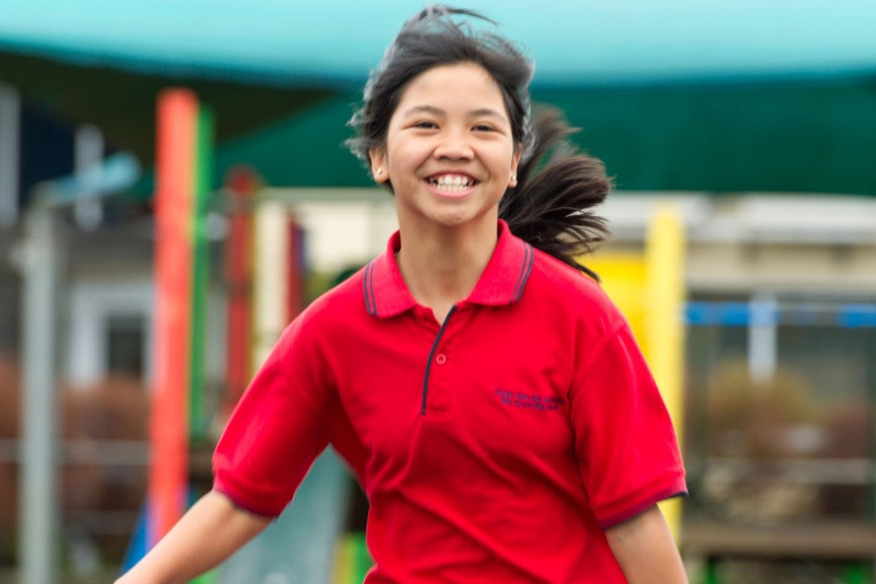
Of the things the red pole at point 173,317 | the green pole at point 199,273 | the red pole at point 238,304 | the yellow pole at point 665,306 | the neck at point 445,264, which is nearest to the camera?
the neck at point 445,264

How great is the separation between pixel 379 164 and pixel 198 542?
633mm

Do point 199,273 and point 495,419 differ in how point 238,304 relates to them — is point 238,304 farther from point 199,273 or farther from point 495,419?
point 495,419

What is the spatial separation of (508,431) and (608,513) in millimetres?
185

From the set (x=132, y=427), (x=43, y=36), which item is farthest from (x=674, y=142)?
(x=132, y=427)

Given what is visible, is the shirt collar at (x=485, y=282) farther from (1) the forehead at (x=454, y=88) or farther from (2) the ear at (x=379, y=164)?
(1) the forehead at (x=454, y=88)

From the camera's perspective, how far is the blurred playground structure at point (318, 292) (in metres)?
5.95

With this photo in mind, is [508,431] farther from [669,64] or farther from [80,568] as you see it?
[80,568]

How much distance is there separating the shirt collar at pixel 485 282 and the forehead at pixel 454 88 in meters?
0.23

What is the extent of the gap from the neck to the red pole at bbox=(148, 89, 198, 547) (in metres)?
3.70

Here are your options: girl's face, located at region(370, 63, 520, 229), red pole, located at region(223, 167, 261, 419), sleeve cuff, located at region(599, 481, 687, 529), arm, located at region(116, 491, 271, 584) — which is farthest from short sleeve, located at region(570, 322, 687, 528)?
red pole, located at region(223, 167, 261, 419)

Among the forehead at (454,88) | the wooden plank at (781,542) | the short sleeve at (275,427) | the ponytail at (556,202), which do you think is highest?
the forehead at (454,88)

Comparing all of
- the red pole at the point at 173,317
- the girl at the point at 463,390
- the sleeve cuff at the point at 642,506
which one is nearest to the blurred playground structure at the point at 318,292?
the red pole at the point at 173,317

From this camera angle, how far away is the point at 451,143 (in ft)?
6.68

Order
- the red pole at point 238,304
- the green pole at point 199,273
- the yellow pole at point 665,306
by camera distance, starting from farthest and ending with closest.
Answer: the red pole at point 238,304
the green pole at point 199,273
the yellow pole at point 665,306
